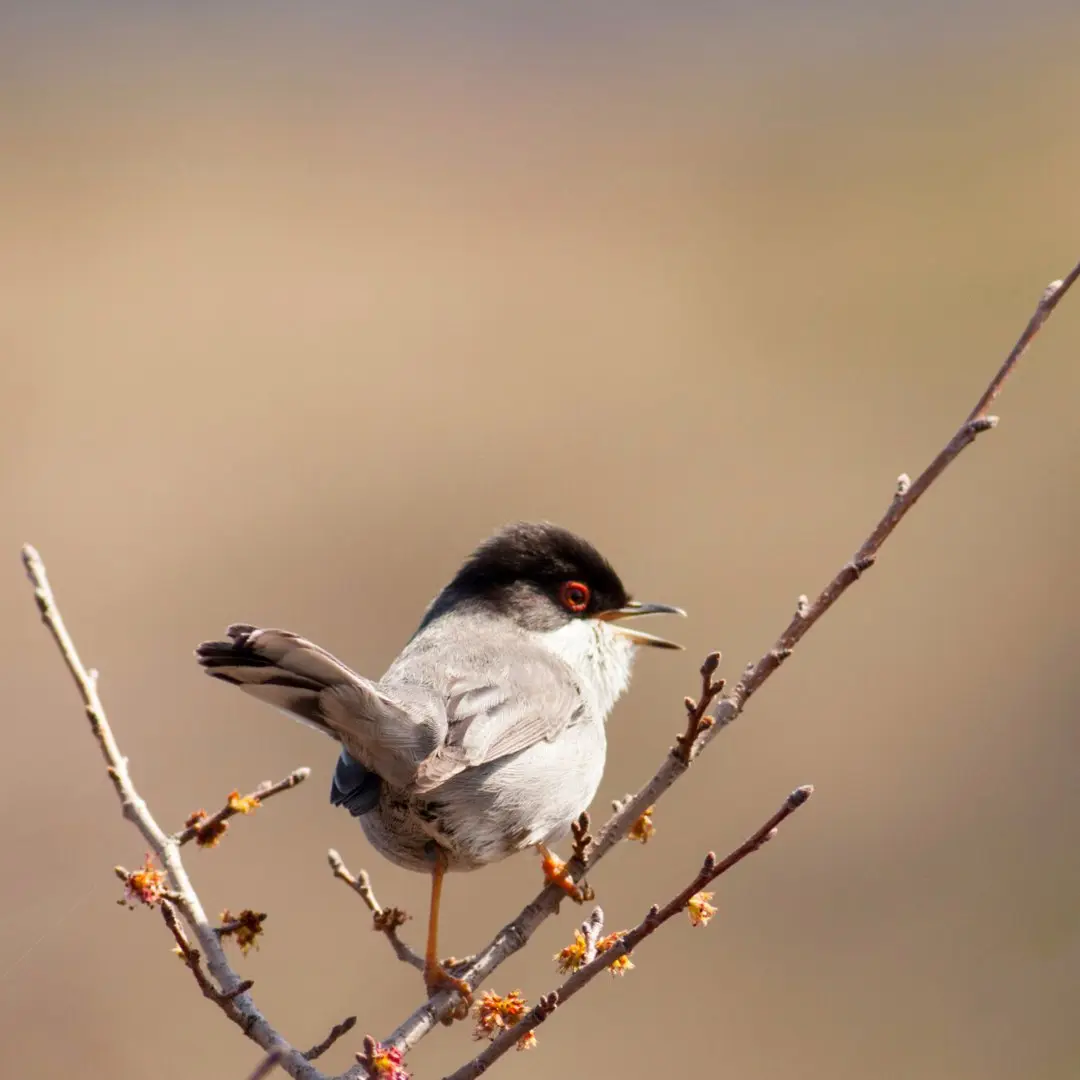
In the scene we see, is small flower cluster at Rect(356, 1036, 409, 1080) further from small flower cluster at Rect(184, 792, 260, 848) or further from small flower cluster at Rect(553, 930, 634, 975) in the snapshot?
small flower cluster at Rect(184, 792, 260, 848)

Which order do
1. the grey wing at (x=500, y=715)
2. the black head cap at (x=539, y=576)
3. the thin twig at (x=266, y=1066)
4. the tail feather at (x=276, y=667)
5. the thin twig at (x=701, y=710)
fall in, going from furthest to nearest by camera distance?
1. the black head cap at (x=539, y=576)
2. the grey wing at (x=500, y=715)
3. the tail feather at (x=276, y=667)
4. the thin twig at (x=701, y=710)
5. the thin twig at (x=266, y=1066)

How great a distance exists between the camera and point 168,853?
9.42 feet

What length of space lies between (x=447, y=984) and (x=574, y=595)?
1.62 metres

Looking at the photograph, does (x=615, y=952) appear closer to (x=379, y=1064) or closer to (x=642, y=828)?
(x=379, y=1064)

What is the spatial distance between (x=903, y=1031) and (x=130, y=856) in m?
5.35

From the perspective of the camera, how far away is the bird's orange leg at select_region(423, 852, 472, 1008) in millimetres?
3084

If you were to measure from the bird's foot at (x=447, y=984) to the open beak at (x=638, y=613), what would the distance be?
139 centimetres

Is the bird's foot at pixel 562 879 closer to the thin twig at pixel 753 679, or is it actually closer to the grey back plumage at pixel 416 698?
the thin twig at pixel 753 679

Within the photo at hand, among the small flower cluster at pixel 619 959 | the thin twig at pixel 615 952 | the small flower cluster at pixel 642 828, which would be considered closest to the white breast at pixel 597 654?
the small flower cluster at pixel 642 828

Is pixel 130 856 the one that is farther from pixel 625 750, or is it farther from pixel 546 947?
pixel 625 750

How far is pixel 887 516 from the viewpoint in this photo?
273 cm

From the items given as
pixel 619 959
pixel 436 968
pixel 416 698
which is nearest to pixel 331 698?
pixel 416 698

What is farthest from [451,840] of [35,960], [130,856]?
[130,856]

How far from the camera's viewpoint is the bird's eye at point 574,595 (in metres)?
4.57
